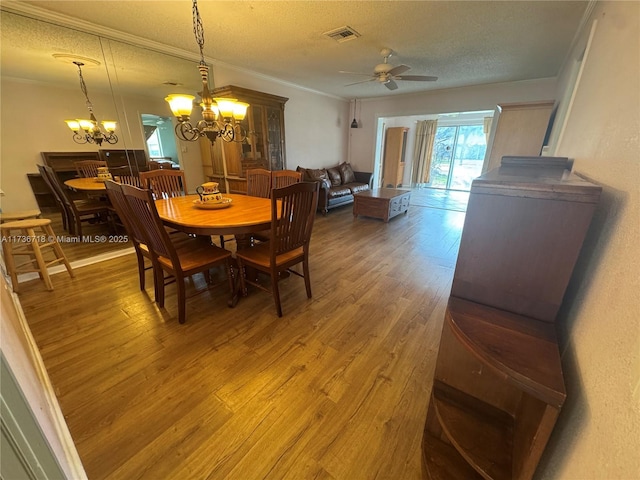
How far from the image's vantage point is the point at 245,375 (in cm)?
151

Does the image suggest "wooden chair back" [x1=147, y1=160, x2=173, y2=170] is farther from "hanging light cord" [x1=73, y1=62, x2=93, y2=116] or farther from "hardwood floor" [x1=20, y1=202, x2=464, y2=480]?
"hardwood floor" [x1=20, y1=202, x2=464, y2=480]

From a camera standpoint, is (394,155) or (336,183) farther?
(394,155)

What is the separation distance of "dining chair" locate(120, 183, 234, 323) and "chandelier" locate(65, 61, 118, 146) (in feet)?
5.98

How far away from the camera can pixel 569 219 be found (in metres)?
0.69

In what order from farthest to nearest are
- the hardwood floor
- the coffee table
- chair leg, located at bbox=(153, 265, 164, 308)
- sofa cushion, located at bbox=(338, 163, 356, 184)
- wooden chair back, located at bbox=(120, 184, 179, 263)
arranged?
sofa cushion, located at bbox=(338, 163, 356, 184)
the coffee table
chair leg, located at bbox=(153, 265, 164, 308)
wooden chair back, located at bbox=(120, 184, 179, 263)
the hardwood floor

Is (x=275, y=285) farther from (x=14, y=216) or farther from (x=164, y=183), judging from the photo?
(x=14, y=216)

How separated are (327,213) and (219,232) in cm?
339

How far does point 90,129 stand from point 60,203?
98 centimetres

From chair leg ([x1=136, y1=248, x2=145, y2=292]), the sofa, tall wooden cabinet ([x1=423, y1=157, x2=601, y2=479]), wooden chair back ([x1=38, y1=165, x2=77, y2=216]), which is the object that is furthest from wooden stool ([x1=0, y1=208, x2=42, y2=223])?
tall wooden cabinet ([x1=423, y1=157, x2=601, y2=479])

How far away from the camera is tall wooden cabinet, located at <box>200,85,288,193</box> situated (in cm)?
391

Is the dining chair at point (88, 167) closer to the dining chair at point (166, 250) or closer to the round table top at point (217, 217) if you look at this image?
the round table top at point (217, 217)

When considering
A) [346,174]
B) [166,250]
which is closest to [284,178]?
[166,250]

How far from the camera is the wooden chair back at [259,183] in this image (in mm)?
2908

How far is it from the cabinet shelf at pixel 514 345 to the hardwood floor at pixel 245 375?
2.57ft
